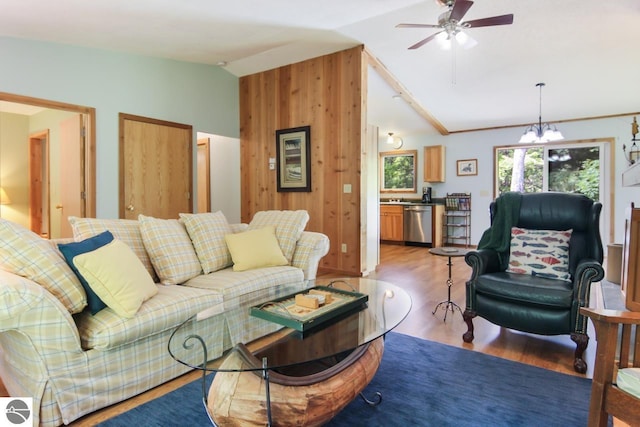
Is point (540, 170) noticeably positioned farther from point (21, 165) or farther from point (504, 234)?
point (21, 165)

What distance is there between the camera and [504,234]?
9.15ft

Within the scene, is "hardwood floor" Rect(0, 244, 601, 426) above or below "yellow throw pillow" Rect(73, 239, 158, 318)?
below

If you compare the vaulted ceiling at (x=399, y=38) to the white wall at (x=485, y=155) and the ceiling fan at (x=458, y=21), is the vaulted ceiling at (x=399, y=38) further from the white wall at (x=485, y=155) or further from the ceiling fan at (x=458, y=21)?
the white wall at (x=485, y=155)

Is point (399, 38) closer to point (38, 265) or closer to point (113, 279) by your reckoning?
point (113, 279)

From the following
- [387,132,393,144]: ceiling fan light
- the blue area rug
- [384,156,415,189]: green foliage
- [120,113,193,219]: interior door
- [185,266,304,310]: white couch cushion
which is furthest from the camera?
[384,156,415,189]: green foliage

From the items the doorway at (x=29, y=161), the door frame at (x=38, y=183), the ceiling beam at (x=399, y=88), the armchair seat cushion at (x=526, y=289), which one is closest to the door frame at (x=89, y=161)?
the doorway at (x=29, y=161)

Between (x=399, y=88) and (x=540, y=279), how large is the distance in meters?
3.56

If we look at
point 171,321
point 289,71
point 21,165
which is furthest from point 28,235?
point 21,165

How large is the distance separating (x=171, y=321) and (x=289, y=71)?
13.3 ft

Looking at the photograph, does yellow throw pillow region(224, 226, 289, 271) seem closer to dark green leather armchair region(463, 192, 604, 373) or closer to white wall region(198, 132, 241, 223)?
dark green leather armchair region(463, 192, 604, 373)

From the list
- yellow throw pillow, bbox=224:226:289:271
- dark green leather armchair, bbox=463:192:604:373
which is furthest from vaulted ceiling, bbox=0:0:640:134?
yellow throw pillow, bbox=224:226:289:271

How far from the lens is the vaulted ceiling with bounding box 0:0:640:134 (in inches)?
122

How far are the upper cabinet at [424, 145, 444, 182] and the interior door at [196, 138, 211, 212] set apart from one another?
15.1 feet

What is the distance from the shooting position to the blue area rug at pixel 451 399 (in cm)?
162
